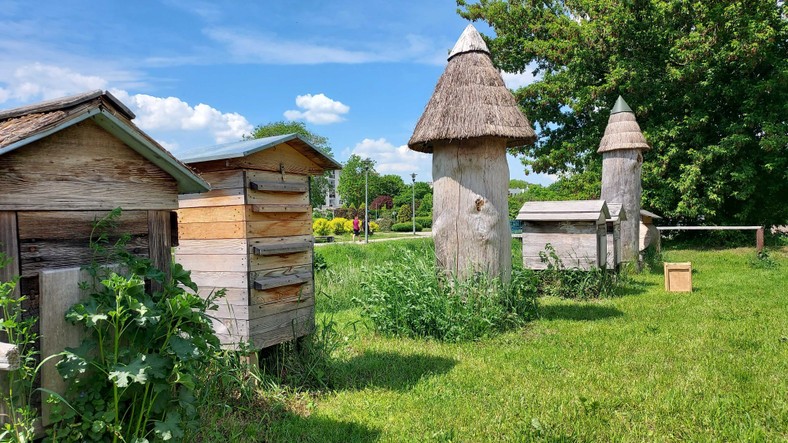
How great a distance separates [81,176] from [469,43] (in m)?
6.23

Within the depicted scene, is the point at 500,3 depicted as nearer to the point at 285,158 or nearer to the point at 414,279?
the point at 414,279

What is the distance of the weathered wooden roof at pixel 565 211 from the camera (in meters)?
9.16

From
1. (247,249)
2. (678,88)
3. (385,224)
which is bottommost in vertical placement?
(385,224)

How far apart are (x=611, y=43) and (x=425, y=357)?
1817 cm

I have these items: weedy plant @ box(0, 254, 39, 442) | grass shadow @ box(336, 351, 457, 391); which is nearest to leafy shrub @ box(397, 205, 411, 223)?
grass shadow @ box(336, 351, 457, 391)

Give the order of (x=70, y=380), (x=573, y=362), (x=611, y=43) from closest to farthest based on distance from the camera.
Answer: (x=70, y=380)
(x=573, y=362)
(x=611, y=43)

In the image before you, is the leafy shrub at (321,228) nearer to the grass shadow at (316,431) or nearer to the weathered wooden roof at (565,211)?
the weathered wooden roof at (565,211)

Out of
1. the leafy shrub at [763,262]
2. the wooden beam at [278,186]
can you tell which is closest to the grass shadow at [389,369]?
the wooden beam at [278,186]

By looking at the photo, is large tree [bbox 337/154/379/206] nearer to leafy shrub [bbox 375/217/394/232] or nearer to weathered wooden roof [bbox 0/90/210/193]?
leafy shrub [bbox 375/217/394/232]

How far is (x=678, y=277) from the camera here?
10.1m

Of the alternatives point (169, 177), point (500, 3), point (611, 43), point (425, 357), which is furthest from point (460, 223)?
point (500, 3)

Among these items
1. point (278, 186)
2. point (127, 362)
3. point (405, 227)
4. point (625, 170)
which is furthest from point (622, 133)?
point (405, 227)

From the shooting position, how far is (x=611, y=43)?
19.7m

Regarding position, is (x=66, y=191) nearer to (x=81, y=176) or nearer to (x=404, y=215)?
(x=81, y=176)
